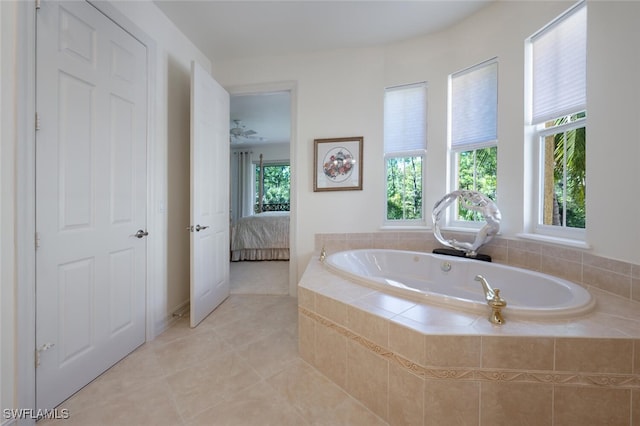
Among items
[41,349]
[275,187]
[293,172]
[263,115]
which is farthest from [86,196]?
[275,187]

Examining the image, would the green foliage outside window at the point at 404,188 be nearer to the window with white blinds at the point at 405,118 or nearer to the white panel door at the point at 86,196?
the window with white blinds at the point at 405,118

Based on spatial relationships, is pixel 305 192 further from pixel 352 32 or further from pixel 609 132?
pixel 609 132

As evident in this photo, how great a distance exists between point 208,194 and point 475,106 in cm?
260

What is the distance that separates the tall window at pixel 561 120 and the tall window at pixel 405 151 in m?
0.93

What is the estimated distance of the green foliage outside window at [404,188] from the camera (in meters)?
2.74

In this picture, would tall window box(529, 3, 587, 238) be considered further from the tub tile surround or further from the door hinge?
the door hinge

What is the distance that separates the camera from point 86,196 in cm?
148

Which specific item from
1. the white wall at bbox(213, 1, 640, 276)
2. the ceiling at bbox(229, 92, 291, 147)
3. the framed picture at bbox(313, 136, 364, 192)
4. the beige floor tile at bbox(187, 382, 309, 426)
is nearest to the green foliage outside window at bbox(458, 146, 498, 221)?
the white wall at bbox(213, 1, 640, 276)

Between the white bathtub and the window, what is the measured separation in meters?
0.63

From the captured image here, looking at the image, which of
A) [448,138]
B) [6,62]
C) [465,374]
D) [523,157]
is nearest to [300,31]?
[448,138]

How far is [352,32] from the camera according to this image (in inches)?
95.6

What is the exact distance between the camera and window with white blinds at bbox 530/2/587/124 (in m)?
1.62

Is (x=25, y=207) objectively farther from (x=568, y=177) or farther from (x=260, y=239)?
(x=260, y=239)

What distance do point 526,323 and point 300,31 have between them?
2753mm
